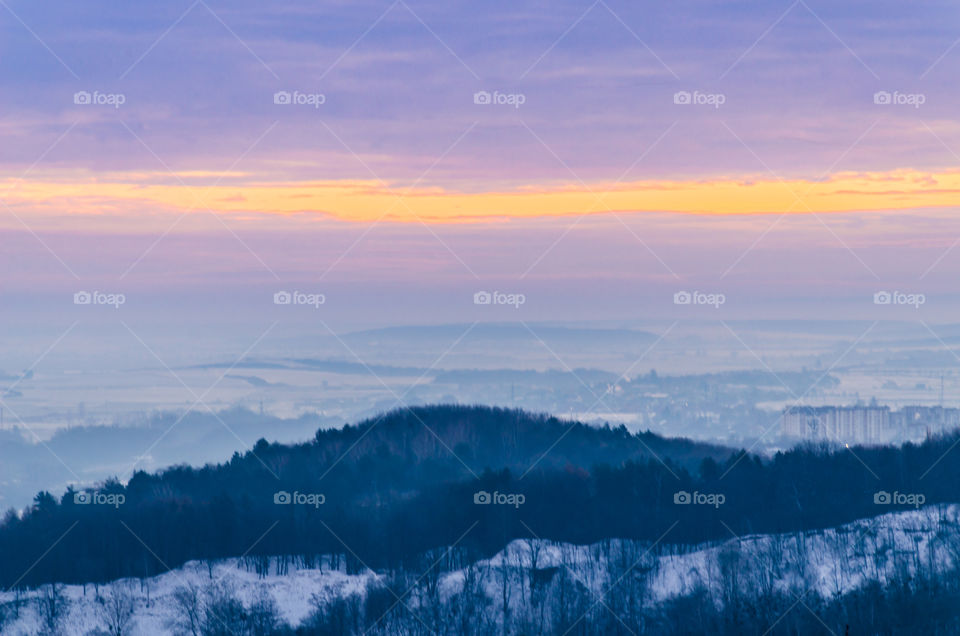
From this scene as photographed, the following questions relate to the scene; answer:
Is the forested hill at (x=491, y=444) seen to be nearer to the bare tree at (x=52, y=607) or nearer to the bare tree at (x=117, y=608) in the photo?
the bare tree at (x=117, y=608)

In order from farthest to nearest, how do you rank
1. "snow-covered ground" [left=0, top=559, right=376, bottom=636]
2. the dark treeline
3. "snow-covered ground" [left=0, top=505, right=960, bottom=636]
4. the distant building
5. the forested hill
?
the distant building → the forested hill → the dark treeline → "snow-covered ground" [left=0, top=505, right=960, bottom=636] → "snow-covered ground" [left=0, top=559, right=376, bottom=636]

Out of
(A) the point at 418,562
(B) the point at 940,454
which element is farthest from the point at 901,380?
(A) the point at 418,562

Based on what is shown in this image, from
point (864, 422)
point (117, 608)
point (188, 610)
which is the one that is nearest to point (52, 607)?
point (117, 608)

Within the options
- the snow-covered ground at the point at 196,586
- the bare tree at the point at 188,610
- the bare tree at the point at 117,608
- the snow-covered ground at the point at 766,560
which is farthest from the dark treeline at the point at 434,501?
the bare tree at the point at 188,610

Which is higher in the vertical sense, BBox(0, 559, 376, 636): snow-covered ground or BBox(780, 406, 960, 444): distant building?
BBox(780, 406, 960, 444): distant building

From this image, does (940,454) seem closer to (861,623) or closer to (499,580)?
(861,623)

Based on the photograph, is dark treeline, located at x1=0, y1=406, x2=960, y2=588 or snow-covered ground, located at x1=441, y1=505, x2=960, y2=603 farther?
dark treeline, located at x1=0, y1=406, x2=960, y2=588

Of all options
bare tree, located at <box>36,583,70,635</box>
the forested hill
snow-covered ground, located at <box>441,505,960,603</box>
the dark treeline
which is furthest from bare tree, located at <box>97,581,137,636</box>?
the forested hill

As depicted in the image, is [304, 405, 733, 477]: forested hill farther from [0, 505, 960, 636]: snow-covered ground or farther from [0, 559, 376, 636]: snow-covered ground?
[0, 559, 376, 636]: snow-covered ground
